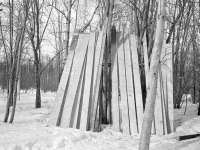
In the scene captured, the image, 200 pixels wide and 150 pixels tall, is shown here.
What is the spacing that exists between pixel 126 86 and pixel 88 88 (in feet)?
3.49

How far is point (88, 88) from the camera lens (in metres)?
5.02

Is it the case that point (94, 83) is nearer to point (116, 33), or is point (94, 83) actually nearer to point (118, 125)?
point (118, 125)

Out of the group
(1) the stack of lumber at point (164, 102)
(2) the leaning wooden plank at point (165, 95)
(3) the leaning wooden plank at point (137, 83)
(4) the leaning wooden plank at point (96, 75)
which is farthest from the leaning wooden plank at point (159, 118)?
(4) the leaning wooden plank at point (96, 75)

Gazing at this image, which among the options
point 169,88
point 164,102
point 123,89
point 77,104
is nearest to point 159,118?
point 164,102

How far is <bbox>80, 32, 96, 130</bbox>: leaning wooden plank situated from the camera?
4777mm

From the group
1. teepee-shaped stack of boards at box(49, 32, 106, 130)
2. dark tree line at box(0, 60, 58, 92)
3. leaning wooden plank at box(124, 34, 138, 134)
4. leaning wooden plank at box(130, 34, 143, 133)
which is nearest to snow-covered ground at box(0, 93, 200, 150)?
leaning wooden plank at box(124, 34, 138, 134)

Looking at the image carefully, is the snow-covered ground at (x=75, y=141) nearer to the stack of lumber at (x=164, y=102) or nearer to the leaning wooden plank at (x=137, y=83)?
the stack of lumber at (x=164, y=102)

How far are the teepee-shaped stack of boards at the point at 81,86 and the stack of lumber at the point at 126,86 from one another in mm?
540

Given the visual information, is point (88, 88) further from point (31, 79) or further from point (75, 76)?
point (31, 79)

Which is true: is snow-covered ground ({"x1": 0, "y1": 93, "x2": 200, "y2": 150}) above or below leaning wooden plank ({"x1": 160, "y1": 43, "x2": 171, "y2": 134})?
below

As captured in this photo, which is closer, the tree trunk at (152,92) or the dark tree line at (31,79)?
the tree trunk at (152,92)

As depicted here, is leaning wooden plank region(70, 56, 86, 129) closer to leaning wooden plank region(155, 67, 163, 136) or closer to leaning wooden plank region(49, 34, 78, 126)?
leaning wooden plank region(49, 34, 78, 126)

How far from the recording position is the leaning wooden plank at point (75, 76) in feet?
15.9

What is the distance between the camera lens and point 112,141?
164 inches
